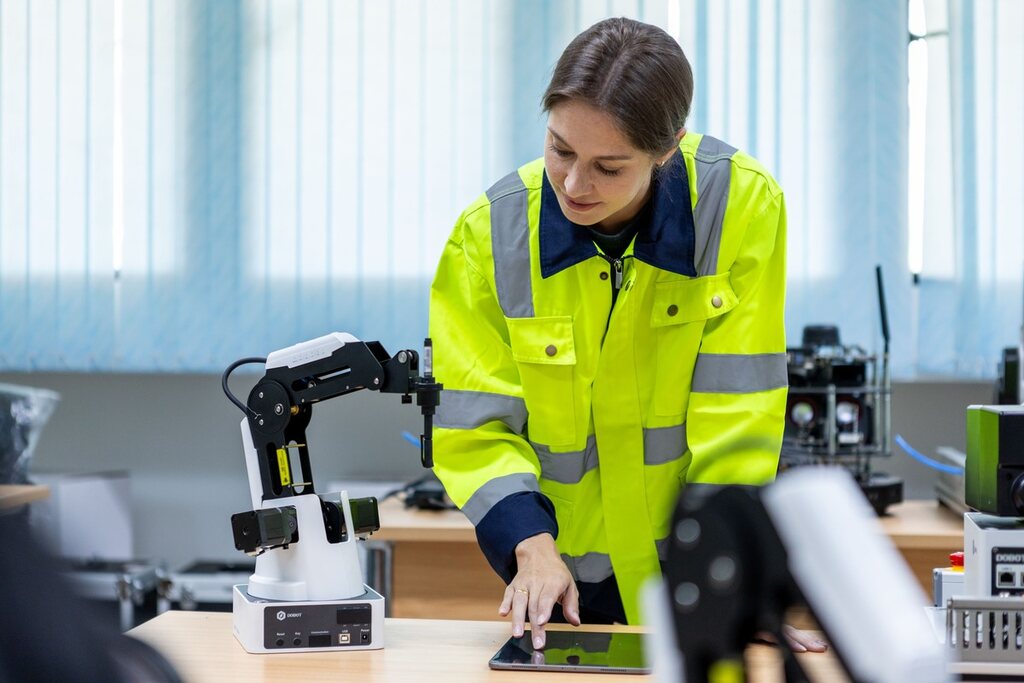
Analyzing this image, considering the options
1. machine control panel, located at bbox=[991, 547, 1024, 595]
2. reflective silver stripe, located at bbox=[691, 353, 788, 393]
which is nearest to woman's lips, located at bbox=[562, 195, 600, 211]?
reflective silver stripe, located at bbox=[691, 353, 788, 393]

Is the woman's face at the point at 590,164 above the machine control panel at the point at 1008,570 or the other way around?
above

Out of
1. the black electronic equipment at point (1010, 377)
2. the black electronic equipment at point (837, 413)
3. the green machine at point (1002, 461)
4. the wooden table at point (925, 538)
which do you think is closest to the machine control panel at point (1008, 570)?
the green machine at point (1002, 461)

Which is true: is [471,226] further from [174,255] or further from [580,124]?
[174,255]

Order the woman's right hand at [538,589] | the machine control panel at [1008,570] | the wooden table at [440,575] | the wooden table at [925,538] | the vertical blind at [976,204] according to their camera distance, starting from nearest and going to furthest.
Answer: the machine control panel at [1008,570]
the woman's right hand at [538,589]
the wooden table at [925,538]
the wooden table at [440,575]
the vertical blind at [976,204]

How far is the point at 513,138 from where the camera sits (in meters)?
3.13

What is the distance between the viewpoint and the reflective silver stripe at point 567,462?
5.51 feet

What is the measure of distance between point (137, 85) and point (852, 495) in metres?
3.08

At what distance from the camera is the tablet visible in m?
1.31

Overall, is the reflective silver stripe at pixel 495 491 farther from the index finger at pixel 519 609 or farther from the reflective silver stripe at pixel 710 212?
the reflective silver stripe at pixel 710 212

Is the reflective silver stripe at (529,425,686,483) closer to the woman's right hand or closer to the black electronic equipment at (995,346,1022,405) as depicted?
the woman's right hand

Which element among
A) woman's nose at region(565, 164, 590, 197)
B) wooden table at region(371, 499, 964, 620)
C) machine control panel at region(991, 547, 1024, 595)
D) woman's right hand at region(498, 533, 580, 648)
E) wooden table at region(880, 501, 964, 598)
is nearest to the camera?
machine control panel at region(991, 547, 1024, 595)

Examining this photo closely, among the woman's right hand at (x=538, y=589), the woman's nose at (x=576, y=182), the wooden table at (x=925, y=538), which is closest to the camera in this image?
the woman's right hand at (x=538, y=589)

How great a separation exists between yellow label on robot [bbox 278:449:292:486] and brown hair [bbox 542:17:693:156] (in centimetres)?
60

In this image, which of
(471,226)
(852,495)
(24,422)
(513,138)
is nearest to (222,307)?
(24,422)
